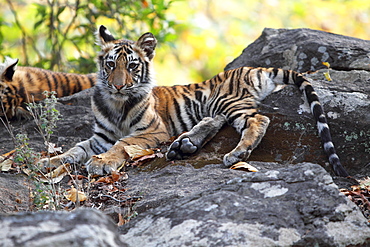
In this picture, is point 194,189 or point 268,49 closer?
point 194,189

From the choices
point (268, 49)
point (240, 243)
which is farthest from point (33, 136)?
point (240, 243)

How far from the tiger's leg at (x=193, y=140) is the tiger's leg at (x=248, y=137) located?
0.93ft

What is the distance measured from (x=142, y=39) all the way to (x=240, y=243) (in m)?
3.76

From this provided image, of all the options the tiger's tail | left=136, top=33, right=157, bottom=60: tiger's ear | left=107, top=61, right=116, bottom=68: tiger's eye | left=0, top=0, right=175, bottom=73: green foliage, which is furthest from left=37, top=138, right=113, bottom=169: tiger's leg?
left=0, top=0, right=175, bottom=73: green foliage

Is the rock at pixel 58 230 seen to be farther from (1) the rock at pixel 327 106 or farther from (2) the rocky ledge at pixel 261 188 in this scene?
(1) the rock at pixel 327 106

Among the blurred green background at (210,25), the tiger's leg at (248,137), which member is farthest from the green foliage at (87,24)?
the tiger's leg at (248,137)

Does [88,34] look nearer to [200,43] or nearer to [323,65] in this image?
[323,65]

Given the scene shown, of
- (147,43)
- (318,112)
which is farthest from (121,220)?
(147,43)

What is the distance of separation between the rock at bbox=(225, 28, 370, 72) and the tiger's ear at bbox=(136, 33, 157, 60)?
177 centimetres

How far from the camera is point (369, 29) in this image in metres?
15.2

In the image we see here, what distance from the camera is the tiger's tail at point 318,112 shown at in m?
3.74

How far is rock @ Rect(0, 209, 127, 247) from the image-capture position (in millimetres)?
1581

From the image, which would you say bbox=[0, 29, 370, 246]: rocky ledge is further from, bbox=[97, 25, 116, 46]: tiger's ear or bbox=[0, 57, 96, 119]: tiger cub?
bbox=[97, 25, 116, 46]: tiger's ear

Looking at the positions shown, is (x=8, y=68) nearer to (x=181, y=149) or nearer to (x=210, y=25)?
(x=181, y=149)
